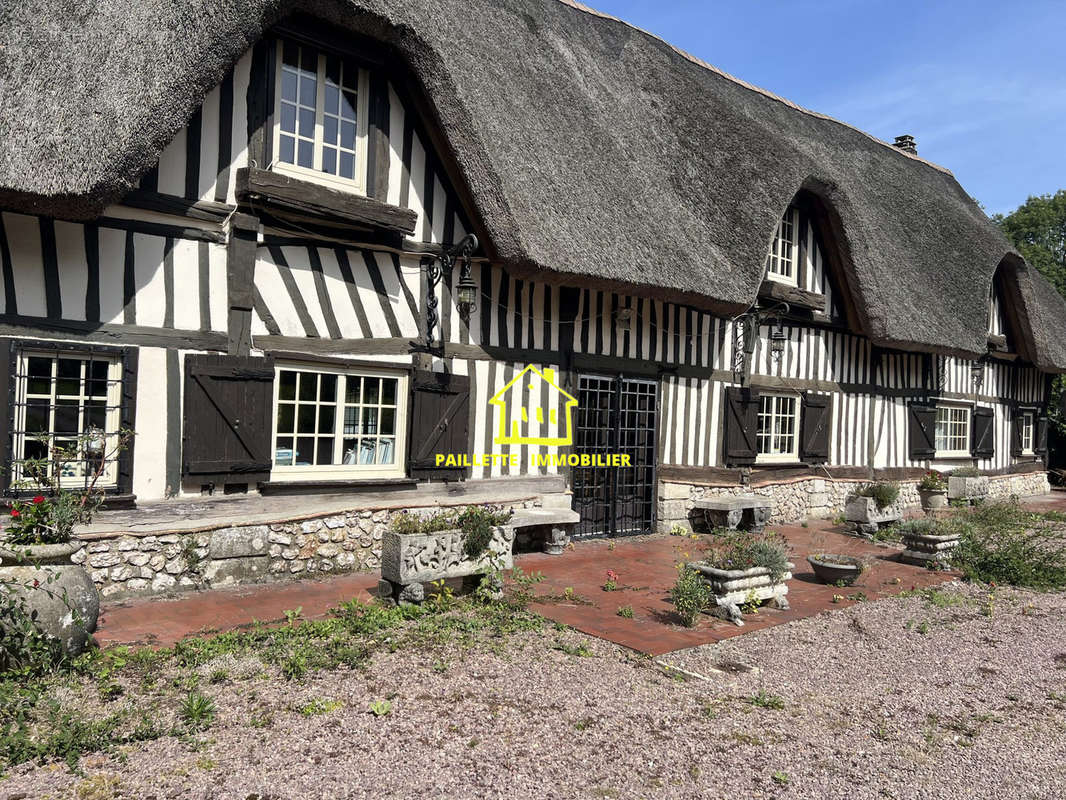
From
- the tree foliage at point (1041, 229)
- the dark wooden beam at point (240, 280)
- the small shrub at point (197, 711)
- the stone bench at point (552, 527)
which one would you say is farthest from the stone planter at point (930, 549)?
the tree foliage at point (1041, 229)

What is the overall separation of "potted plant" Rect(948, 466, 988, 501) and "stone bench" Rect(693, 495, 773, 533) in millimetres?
6261

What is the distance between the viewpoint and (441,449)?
7.79 meters

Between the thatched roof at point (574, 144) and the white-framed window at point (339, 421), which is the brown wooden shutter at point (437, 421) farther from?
the thatched roof at point (574, 144)

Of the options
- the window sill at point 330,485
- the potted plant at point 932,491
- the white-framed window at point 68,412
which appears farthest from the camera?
the potted plant at point 932,491

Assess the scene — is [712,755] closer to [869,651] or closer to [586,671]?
[586,671]

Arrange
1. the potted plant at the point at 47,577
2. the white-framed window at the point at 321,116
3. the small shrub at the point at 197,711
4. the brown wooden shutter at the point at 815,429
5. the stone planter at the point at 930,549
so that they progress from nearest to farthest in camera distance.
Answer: the small shrub at the point at 197,711 → the potted plant at the point at 47,577 → the white-framed window at the point at 321,116 → the stone planter at the point at 930,549 → the brown wooden shutter at the point at 815,429

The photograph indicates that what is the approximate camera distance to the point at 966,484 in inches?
583

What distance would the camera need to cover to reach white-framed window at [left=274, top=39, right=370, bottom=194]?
271 inches

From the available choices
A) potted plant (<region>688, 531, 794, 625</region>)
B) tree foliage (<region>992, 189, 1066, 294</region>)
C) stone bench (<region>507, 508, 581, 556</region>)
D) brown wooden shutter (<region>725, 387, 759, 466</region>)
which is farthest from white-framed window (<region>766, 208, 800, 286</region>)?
tree foliage (<region>992, 189, 1066, 294</region>)

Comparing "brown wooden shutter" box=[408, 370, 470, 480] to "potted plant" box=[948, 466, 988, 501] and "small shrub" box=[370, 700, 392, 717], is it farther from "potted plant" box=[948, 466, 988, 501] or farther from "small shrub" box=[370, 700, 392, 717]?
"potted plant" box=[948, 466, 988, 501]

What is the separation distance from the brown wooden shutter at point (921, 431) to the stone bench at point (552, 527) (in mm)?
8473

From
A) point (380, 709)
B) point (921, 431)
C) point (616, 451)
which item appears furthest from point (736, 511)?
point (380, 709)

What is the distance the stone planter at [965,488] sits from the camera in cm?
1478

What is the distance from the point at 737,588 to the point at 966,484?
36.0 ft
